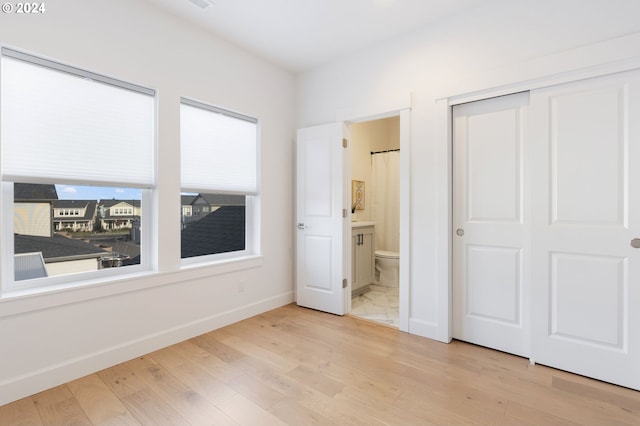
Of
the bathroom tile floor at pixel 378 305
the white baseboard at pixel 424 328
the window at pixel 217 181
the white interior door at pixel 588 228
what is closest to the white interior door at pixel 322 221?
the bathroom tile floor at pixel 378 305

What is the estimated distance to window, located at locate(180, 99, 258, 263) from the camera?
9.68ft

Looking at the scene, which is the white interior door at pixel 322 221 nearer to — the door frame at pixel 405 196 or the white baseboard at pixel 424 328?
the door frame at pixel 405 196

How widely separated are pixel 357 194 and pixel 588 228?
316cm

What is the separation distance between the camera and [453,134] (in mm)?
2793

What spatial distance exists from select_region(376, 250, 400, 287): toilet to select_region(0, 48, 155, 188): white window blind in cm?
324

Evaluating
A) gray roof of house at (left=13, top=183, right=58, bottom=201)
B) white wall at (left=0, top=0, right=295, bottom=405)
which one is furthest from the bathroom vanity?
gray roof of house at (left=13, top=183, right=58, bottom=201)

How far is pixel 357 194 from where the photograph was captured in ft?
16.5

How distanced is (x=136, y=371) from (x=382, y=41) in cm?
363

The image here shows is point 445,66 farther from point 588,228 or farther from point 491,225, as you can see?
point 588,228

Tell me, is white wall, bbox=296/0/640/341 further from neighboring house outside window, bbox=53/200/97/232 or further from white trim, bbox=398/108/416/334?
neighboring house outside window, bbox=53/200/97/232

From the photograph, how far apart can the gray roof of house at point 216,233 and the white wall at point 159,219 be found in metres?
0.21

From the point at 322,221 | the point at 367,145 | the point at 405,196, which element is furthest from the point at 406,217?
the point at 367,145

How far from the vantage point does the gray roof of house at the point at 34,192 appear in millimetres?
2041

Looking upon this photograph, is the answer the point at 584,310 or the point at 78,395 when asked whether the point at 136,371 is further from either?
the point at 584,310
